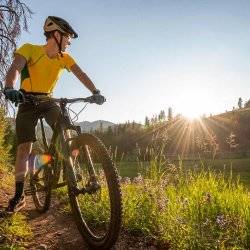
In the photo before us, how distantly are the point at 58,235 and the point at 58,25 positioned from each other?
2.41m

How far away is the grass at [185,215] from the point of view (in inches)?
149

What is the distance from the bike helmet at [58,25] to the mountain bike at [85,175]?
794 mm

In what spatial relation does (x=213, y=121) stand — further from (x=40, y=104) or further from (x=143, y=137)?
(x=40, y=104)

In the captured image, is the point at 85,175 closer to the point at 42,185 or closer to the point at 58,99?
the point at 58,99

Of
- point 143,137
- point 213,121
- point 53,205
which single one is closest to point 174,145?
point 143,137

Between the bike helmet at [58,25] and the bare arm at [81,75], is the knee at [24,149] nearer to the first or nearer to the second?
the bare arm at [81,75]

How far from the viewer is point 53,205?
718 cm

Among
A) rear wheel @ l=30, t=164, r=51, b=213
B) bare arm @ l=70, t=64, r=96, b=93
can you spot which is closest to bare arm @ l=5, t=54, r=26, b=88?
bare arm @ l=70, t=64, r=96, b=93

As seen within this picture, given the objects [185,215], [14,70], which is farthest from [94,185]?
[14,70]

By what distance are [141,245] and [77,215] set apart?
0.78m

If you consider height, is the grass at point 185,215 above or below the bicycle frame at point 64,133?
below

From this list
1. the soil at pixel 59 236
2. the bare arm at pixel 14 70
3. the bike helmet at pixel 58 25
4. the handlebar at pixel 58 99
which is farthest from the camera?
the bike helmet at pixel 58 25

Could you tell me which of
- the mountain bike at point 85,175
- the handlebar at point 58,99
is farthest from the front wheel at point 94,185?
the handlebar at point 58,99

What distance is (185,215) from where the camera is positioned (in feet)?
14.5
